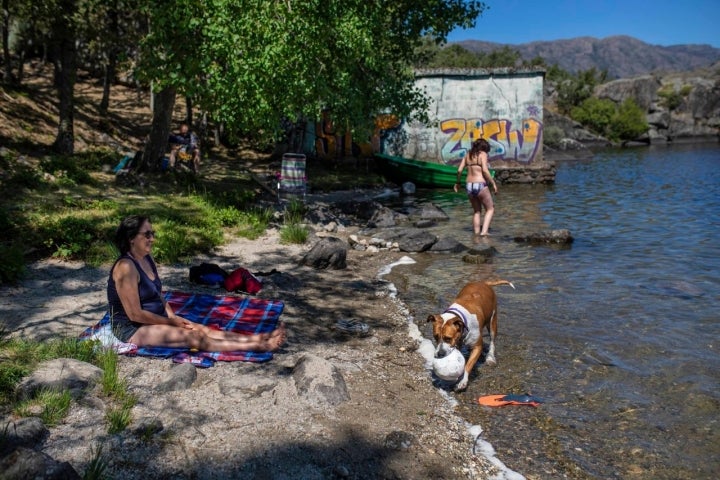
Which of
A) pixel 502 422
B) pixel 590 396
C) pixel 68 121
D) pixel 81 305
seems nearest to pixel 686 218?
pixel 590 396

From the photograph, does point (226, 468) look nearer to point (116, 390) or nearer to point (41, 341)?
point (116, 390)

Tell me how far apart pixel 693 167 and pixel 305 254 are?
27.7 meters

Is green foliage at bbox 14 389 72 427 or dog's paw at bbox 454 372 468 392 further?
dog's paw at bbox 454 372 468 392

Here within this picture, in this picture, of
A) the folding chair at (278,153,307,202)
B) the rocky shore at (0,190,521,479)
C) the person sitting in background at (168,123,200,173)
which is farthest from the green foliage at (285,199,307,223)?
the rocky shore at (0,190,521,479)

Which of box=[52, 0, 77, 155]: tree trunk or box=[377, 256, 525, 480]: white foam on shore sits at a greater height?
box=[52, 0, 77, 155]: tree trunk

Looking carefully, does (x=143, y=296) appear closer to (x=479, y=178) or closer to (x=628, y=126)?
(x=479, y=178)

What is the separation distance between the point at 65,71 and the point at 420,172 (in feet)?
43.9

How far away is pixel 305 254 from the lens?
11188 mm

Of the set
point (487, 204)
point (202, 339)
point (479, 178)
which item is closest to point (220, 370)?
point (202, 339)

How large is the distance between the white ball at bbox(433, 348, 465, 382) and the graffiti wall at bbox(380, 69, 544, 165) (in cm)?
2284

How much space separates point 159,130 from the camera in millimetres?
15484

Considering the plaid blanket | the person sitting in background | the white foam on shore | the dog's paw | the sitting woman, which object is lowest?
the white foam on shore

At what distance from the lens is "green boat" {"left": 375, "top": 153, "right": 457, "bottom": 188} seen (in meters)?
24.3

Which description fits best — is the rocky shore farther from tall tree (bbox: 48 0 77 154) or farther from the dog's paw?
tall tree (bbox: 48 0 77 154)
